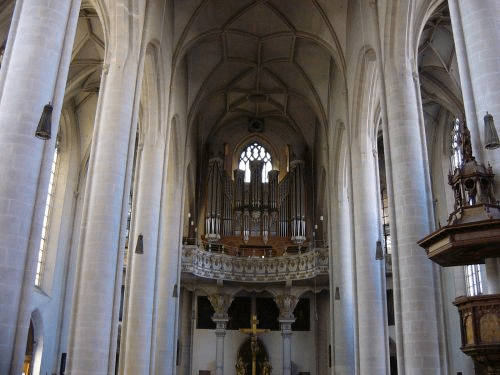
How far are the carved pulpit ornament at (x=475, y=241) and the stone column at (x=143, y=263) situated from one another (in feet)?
37.1

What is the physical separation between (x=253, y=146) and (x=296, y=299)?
31.9 ft

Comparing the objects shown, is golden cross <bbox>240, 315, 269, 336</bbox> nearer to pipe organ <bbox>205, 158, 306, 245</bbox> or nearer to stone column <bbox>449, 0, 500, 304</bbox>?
pipe organ <bbox>205, 158, 306, 245</bbox>

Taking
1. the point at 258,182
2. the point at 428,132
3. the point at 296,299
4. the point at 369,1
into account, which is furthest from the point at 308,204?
the point at 369,1

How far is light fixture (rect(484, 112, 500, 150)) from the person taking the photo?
27.7ft

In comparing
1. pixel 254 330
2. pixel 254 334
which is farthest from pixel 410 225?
pixel 254 334

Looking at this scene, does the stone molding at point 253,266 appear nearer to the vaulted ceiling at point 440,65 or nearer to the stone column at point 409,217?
the vaulted ceiling at point 440,65

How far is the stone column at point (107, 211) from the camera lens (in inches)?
497

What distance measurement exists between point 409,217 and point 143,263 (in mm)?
9377

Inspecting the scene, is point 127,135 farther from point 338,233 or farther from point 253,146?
point 253,146

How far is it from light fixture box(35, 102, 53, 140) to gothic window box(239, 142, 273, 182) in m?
22.7

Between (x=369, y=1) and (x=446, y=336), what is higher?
(x=369, y=1)

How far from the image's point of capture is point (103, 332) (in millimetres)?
12789

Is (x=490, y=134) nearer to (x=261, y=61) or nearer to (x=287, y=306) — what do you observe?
(x=261, y=61)

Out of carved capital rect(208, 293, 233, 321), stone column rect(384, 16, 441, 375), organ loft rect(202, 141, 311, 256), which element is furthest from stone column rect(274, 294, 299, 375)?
stone column rect(384, 16, 441, 375)
